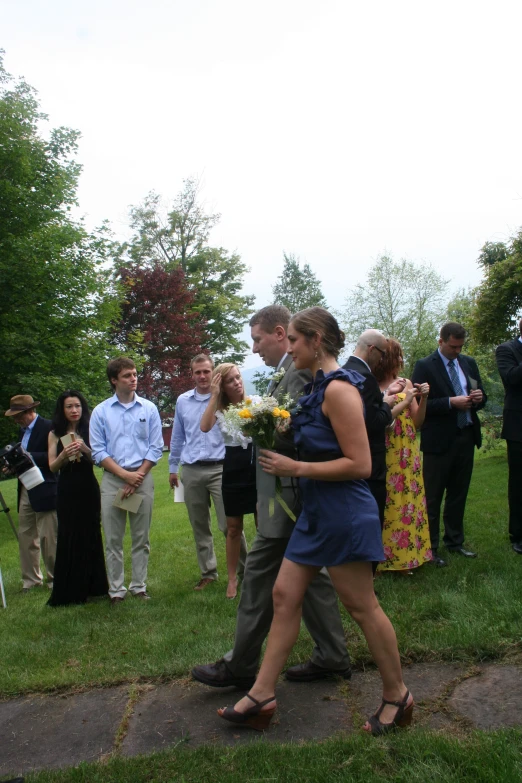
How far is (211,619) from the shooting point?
5.45 m

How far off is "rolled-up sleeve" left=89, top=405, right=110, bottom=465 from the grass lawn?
152 centimetres

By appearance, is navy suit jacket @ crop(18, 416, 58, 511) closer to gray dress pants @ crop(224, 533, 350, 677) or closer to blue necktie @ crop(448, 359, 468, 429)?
gray dress pants @ crop(224, 533, 350, 677)

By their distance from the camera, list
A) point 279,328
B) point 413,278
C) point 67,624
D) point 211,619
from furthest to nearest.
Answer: point 413,278 < point 67,624 < point 211,619 < point 279,328

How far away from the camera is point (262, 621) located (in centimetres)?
397

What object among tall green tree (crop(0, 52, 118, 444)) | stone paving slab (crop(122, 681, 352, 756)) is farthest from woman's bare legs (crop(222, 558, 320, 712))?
tall green tree (crop(0, 52, 118, 444))

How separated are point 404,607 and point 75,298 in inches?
560

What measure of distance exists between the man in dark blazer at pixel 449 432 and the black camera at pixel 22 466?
438 cm

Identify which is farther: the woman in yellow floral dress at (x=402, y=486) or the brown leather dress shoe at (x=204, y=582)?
the brown leather dress shoe at (x=204, y=582)

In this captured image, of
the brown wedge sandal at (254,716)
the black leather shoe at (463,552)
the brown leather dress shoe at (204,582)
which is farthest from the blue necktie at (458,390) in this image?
the brown wedge sandal at (254,716)

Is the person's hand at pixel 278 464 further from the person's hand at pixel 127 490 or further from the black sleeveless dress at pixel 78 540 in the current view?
the black sleeveless dress at pixel 78 540

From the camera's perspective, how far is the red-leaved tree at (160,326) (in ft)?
125

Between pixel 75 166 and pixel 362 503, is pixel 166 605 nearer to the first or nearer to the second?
pixel 362 503

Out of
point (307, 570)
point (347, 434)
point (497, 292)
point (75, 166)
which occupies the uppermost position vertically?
point (75, 166)

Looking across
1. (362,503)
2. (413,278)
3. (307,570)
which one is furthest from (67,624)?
(413,278)
